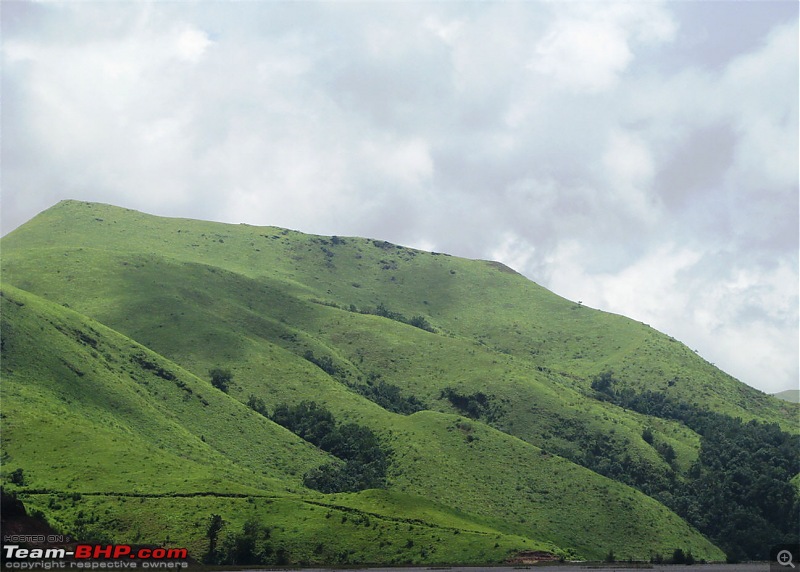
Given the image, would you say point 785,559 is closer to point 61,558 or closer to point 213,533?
point 213,533

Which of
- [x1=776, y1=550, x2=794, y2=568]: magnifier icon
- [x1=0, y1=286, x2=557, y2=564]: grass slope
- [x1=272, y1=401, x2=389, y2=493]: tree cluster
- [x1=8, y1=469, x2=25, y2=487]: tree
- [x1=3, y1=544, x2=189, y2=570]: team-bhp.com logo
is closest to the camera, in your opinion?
[x1=3, y1=544, x2=189, y2=570]: team-bhp.com logo

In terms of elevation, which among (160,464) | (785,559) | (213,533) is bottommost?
(213,533)

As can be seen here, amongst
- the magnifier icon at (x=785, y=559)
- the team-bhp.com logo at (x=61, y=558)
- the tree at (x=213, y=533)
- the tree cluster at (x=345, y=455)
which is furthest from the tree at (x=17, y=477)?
the magnifier icon at (x=785, y=559)

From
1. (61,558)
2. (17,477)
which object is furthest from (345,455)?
(61,558)

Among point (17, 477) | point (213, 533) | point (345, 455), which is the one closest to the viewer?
point (213, 533)

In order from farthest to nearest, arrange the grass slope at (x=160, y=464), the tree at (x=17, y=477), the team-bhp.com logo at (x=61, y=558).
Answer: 1. the tree at (x=17, y=477)
2. the grass slope at (x=160, y=464)
3. the team-bhp.com logo at (x=61, y=558)

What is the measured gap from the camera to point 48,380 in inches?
6137

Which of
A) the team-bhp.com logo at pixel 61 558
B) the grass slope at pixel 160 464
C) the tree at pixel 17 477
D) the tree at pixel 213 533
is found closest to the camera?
the team-bhp.com logo at pixel 61 558

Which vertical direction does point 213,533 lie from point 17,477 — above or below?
below

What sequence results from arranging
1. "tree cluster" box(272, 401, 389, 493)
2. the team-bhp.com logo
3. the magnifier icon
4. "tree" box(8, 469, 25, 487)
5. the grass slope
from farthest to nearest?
1. "tree cluster" box(272, 401, 389, 493)
2. "tree" box(8, 469, 25, 487)
3. the grass slope
4. the magnifier icon
5. the team-bhp.com logo

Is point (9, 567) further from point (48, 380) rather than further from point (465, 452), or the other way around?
point (465, 452)

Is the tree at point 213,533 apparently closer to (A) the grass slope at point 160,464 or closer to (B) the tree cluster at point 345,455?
(A) the grass slope at point 160,464

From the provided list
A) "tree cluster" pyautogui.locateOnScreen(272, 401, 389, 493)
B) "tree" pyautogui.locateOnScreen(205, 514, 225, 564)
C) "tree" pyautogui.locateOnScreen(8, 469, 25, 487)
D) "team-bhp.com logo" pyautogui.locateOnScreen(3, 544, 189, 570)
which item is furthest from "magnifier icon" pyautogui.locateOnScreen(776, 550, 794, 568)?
"tree" pyautogui.locateOnScreen(8, 469, 25, 487)

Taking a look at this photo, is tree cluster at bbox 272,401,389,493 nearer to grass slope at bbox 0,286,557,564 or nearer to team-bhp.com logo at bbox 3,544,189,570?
grass slope at bbox 0,286,557,564
